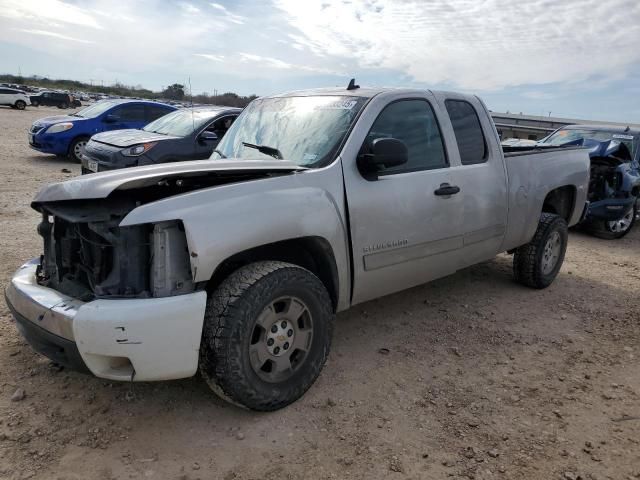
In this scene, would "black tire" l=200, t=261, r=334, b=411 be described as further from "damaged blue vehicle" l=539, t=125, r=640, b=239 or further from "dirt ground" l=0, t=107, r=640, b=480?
"damaged blue vehicle" l=539, t=125, r=640, b=239

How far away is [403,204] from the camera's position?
12.1ft

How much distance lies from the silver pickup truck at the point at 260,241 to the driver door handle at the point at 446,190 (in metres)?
0.01

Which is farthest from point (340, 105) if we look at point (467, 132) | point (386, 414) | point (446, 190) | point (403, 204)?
point (386, 414)

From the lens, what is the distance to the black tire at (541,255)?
17.4 feet

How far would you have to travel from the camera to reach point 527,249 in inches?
210

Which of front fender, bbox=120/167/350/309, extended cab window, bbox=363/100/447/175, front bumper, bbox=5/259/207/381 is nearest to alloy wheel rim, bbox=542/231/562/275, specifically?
extended cab window, bbox=363/100/447/175

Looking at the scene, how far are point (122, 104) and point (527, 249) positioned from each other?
10.8 m

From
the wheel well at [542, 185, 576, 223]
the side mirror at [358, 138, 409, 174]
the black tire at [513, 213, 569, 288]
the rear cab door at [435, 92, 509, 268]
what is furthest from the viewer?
the wheel well at [542, 185, 576, 223]

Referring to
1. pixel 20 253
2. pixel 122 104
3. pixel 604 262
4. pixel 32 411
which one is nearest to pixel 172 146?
pixel 20 253

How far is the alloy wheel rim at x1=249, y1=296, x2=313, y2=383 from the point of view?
2936 mm

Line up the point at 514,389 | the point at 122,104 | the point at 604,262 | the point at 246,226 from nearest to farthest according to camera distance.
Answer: the point at 246,226
the point at 514,389
the point at 604,262
the point at 122,104

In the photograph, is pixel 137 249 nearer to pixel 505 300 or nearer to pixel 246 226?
pixel 246 226

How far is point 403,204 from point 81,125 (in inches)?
436

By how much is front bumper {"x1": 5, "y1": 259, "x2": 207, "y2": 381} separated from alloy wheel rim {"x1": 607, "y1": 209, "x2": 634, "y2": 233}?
8.01 metres
